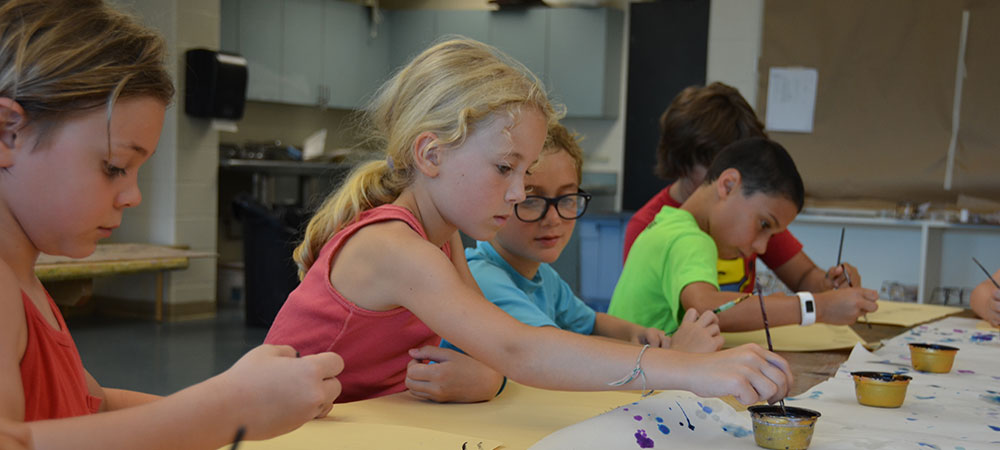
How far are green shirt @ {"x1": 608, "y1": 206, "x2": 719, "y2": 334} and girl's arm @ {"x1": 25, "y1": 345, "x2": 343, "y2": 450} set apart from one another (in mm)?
1196

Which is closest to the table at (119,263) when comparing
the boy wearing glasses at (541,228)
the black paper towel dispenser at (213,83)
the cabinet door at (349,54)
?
the black paper towel dispenser at (213,83)

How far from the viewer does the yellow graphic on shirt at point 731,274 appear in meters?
2.20

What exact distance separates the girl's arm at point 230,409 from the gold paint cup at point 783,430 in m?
0.45

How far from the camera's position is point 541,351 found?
1.04m

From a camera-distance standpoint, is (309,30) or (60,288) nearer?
(60,288)

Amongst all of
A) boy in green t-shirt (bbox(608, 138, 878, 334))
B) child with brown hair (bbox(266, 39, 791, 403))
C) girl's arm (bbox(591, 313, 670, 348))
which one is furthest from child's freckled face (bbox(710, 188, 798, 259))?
child with brown hair (bbox(266, 39, 791, 403))

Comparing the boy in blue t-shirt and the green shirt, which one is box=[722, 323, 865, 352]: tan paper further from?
the boy in blue t-shirt

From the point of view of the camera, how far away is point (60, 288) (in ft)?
15.6

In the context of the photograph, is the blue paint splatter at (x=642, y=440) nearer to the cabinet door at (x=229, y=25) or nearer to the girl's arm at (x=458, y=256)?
the girl's arm at (x=458, y=256)

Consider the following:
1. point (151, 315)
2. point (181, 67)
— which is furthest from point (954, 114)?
point (151, 315)

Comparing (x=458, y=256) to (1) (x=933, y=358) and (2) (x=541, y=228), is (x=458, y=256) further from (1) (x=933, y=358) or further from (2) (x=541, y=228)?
(1) (x=933, y=358)

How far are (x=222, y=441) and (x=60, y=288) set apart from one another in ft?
14.8

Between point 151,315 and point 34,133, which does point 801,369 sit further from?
point 151,315

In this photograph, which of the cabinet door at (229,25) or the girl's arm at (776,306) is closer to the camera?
the girl's arm at (776,306)
